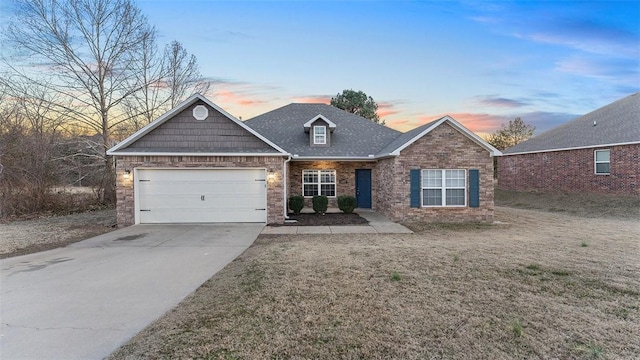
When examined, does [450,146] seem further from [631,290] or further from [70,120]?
[70,120]

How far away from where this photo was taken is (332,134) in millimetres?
17422

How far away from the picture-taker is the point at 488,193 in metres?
12.9

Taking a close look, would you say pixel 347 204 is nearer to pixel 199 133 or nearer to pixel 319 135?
pixel 319 135

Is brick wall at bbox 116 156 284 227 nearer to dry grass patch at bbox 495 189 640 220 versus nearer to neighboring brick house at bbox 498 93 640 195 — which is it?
dry grass patch at bbox 495 189 640 220

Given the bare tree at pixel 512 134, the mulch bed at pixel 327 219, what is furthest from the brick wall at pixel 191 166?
the bare tree at pixel 512 134

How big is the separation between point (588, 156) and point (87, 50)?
29.3m

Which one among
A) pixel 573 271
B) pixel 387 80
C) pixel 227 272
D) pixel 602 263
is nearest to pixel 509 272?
pixel 573 271

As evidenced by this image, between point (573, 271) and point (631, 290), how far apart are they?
3.31ft

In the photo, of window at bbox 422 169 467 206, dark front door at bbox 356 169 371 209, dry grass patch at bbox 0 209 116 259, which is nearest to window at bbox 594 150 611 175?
window at bbox 422 169 467 206

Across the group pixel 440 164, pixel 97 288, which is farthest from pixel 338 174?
pixel 97 288

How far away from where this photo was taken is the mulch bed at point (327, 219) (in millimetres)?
12383

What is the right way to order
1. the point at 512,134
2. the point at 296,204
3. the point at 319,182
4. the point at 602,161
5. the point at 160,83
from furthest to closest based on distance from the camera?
the point at 512,134
the point at 160,83
the point at 602,161
the point at 319,182
the point at 296,204

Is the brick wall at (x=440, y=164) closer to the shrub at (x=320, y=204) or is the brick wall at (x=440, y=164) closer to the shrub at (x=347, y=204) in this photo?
the shrub at (x=347, y=204)

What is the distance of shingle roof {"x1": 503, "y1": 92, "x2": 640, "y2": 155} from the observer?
17781mm
